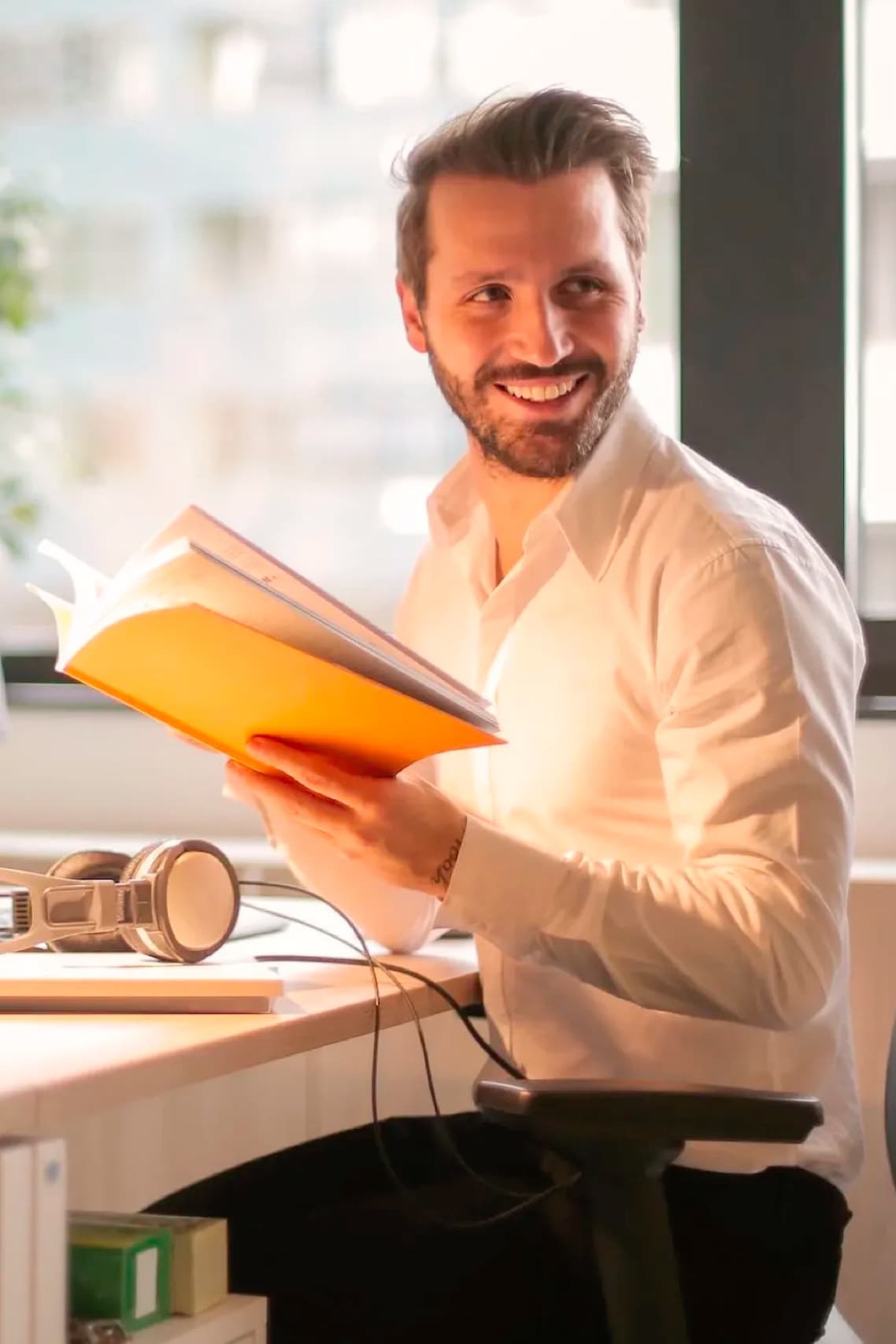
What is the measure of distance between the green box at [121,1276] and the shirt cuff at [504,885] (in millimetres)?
311

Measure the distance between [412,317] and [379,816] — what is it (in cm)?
67

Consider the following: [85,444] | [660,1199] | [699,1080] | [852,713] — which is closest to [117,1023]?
[660,1199]

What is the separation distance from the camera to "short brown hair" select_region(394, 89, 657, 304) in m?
1.54

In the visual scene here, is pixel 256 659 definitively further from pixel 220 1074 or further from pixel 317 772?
pixel 220 1074

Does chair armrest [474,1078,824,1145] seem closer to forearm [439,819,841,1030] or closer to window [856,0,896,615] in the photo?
forearm [439,819,841,1030]

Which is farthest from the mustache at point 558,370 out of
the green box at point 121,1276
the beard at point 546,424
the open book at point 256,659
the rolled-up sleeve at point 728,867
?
the green box at point 121,1276

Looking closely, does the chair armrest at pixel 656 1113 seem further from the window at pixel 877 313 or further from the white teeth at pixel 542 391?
the window at pixel 877 313

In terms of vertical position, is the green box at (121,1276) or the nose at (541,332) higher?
the nose at (541,332)

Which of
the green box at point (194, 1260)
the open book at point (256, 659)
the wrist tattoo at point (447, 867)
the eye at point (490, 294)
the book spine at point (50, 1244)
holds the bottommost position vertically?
the green box at point (194, 1260)

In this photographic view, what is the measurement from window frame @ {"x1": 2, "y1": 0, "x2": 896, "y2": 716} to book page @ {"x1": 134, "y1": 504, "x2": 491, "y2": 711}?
3.95 feet

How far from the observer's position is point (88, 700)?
2.50 metres

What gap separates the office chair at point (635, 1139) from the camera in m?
1.00

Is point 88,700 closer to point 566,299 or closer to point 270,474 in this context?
point 270,474

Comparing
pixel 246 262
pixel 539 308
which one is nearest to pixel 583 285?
pixel 539 308
